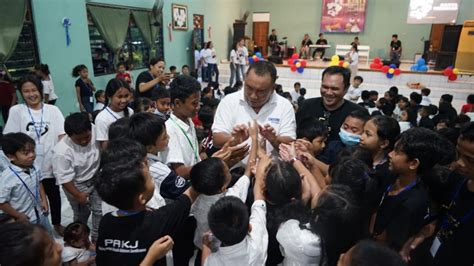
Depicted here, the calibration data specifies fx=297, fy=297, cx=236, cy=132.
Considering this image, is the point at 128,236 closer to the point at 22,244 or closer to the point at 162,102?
the point at 22,244

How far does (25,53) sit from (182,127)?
5.40m

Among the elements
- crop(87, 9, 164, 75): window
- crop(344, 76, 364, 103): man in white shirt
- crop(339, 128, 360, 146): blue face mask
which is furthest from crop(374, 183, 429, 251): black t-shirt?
crop(87, 9, 164, 75): window

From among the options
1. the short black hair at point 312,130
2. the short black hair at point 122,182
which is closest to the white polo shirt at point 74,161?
the short black hair at point 122,182

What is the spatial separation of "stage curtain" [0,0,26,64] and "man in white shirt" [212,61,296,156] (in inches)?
201

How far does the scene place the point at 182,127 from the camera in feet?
5.80

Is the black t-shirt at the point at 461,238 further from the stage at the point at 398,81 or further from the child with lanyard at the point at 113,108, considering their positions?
the stage at the point at 398,81

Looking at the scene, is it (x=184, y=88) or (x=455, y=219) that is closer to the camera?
(x=455, y=219)

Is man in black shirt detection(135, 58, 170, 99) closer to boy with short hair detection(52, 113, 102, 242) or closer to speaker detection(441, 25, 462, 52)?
boy with short hair detection(52, 113, 102, 242)

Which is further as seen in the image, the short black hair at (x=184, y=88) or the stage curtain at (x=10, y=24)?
the stage curtain at (x=10, y=24)

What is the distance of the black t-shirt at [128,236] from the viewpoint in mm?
1187

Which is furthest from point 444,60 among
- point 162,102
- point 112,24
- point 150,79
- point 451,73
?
point 162,102

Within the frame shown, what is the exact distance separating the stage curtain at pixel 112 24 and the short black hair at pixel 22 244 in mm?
6997

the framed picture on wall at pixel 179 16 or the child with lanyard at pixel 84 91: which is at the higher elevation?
the framed picture on wall at pixel 179 16

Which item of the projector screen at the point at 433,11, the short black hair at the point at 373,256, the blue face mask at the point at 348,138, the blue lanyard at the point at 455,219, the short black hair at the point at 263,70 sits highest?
the projector screen at the point at 433,11
